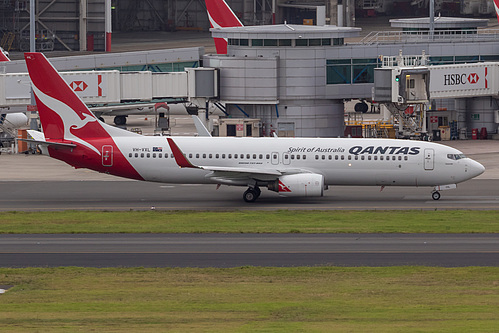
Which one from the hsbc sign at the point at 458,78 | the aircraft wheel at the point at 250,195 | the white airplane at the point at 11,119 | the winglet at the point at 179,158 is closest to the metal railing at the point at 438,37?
the hsbc sign at the point at 458,78

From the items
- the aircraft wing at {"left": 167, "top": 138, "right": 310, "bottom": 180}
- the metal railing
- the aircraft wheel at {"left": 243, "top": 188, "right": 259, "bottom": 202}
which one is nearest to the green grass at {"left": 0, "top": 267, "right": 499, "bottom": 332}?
the aircraft wing at {"left": 167, "top": 138, "right": 310, "bottom": 180}

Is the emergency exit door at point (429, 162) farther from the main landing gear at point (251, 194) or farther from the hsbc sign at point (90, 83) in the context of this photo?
the hsbc sign at point (90, 83)

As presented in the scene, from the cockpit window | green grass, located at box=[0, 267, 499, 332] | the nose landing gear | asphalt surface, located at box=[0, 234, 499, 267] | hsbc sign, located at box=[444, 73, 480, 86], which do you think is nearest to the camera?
green grass, located at box=[0, 267, 499, 332]

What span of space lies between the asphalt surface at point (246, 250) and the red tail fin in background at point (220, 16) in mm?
50798

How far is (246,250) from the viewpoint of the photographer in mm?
40188

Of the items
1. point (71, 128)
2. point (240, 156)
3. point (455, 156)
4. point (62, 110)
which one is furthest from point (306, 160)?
point (62, 110)

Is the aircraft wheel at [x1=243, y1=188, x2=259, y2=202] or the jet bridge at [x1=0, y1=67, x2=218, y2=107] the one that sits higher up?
the jet bridge at [x1=0, y1=67, x2=218, y2=107]

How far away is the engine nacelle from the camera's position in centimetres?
5359

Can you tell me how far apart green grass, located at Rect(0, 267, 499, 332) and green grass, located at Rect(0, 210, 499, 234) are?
8.86 m

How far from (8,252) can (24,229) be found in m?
5.51

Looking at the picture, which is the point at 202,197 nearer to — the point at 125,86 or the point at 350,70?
the point at 125,86

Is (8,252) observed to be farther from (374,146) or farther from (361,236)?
(374,146)

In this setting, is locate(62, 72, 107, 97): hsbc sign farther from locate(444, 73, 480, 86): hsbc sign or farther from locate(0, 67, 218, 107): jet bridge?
locate(444, 73, 480, 86): hsbc sign

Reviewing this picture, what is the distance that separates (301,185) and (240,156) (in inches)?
175
